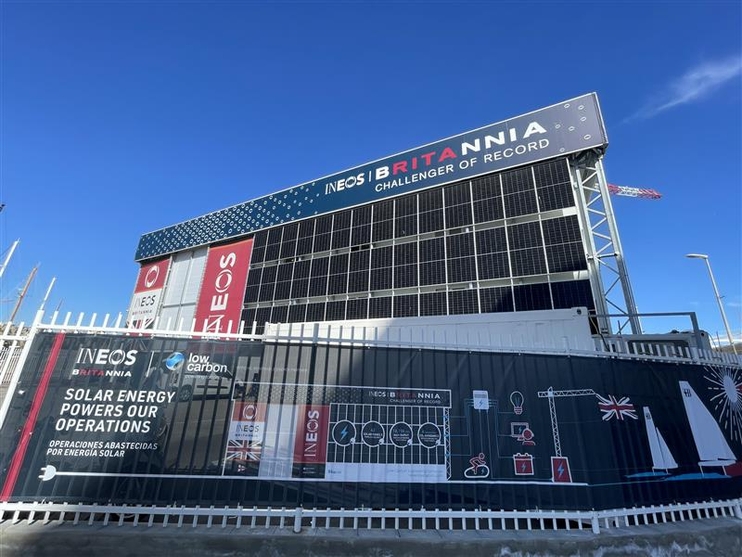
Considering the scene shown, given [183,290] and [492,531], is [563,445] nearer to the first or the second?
[492,531]

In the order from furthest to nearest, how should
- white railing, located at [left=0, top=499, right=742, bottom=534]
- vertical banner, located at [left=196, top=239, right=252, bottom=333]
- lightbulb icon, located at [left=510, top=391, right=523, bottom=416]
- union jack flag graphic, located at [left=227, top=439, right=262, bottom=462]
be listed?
1. vertical banner, located at [left=196, top=239, right=252, bottom=333]
2. lightbulb icon, located at [left=510, top=391, right=523, bottom=416]
3. union jack flag graphic, located at [left=227, top=439, right=262, bottom=462]
4. white railing, located at [left=0, top=499, right=742, bottom=534]

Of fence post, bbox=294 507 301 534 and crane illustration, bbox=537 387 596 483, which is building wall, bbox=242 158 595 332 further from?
fence post, bbox=294 507 301 534

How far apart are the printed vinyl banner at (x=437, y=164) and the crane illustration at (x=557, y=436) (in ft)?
45.2

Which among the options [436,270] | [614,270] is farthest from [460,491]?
[614,270]

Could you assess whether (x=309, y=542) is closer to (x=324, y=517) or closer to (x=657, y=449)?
(x=324, y=517)

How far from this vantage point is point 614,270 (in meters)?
14.7

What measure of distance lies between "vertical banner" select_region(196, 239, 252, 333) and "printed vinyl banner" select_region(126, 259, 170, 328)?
568 cm

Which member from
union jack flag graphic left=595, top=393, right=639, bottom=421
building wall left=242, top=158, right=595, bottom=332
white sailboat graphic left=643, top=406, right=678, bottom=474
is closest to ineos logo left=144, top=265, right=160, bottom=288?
building wall left=242, top=158, right=595, bottom=332

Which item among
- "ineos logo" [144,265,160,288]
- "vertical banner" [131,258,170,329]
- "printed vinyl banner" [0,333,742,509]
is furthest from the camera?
"ineos logo" [144,265,160,288]

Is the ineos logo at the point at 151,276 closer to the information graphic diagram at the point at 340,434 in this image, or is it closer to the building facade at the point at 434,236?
the building facade at the point at 434,236

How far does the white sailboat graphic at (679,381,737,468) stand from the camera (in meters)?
5.51

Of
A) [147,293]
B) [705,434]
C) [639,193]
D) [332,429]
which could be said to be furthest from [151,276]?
[639,193]

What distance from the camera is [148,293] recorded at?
29953 mm

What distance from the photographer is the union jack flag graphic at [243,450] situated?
4305 mm
